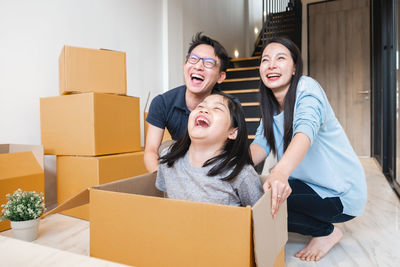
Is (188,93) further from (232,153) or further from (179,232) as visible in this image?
(179,232)

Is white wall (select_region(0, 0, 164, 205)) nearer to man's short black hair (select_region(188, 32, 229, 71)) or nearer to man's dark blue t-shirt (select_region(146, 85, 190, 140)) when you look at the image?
man's dark blue t-shirt (select_region(146, 85, 190, 140))

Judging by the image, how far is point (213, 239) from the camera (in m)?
0.51

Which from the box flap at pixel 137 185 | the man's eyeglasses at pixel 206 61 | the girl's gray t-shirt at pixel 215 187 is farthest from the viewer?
the man's eyeglasses at pixel 206 61

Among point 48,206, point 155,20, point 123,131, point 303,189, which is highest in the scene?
point 155,20

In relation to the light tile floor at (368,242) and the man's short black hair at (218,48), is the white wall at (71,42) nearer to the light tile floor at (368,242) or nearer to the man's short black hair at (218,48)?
the man's short black hair at (218,48)

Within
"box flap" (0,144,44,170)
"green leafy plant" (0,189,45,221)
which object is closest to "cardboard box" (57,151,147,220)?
"box flap" (0,144,44,170)

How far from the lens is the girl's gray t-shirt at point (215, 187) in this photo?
0.87 metres

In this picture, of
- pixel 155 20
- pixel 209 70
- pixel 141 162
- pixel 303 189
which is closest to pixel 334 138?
pixel 303 189

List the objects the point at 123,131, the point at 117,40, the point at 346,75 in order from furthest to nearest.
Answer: the point at 346,75 < the point at 117,40 < the point at 123,131

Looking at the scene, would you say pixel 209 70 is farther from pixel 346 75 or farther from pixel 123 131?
pixel 346 75

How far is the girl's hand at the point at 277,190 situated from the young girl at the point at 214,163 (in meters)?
0.11

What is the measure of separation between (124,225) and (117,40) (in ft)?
7.83

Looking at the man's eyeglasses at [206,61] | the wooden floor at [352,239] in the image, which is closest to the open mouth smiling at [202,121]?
the man's eyeglasses at [206,61]

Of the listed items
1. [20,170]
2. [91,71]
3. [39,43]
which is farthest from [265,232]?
[39,43]
